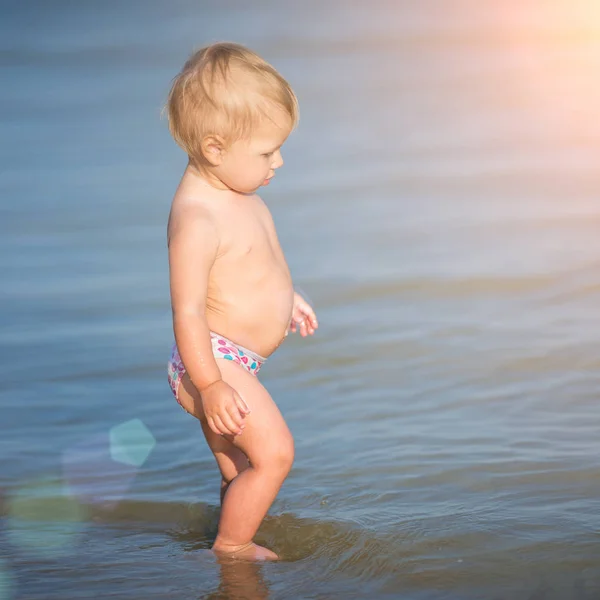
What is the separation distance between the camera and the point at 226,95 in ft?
8.82

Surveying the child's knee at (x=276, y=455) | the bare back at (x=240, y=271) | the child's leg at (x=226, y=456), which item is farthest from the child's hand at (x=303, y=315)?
the child's knee at (x=276, y=455)

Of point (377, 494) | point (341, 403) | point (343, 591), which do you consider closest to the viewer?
point (343, 591)

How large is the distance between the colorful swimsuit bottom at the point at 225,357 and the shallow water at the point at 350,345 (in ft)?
1.44

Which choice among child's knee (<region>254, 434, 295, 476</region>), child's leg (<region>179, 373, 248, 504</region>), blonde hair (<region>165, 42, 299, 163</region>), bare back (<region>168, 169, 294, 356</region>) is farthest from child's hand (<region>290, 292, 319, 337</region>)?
blonde hair (<region>165, 42, 299, 163</region>)

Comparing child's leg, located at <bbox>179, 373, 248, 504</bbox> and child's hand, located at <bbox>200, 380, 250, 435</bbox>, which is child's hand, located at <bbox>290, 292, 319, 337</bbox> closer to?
child's leg, located at <bbox>179, 373, 248, 504</bbox>

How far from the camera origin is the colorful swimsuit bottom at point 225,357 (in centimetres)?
280

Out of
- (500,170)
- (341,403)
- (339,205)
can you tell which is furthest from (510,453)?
(500,170)

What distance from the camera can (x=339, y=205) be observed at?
6707 mm

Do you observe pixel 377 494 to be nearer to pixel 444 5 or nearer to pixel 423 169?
pixel 423 169

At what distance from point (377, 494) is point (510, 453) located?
0.47m

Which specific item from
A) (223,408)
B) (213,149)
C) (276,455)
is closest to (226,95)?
(213,149)

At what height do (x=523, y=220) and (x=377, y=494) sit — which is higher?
(x=523, y=220)

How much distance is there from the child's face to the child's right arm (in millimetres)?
154

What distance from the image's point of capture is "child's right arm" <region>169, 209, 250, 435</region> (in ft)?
8.71
